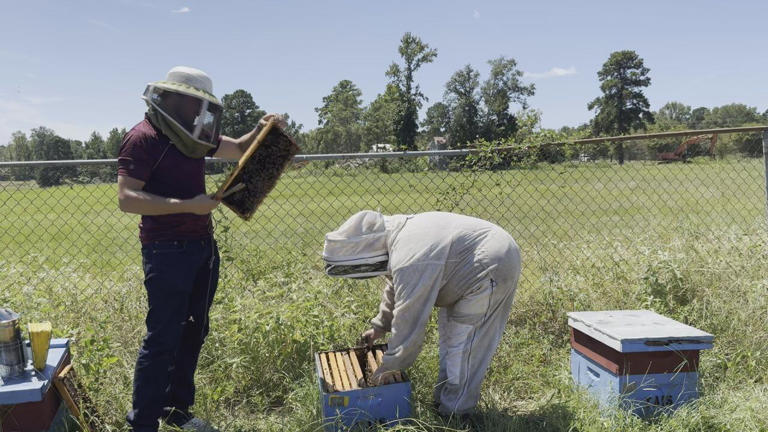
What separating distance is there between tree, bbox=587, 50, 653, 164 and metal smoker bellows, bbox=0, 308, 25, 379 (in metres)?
81.8

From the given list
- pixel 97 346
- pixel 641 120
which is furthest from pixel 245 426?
pixel 641 120

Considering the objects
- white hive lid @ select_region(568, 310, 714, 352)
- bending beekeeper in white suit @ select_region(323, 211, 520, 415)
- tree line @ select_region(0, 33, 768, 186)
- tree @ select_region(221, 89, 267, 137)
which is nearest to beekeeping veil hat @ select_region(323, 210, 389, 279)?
bending beekeeper in white suit @ select_region(323, 211, 520, 415)

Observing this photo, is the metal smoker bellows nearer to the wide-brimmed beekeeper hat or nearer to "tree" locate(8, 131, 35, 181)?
the wide-brimmed beekeeper hat

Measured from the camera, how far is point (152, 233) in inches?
116

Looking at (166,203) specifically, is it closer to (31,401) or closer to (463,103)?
(31,401)

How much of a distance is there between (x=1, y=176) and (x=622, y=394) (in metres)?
5.14

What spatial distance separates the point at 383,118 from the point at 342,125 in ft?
30.4

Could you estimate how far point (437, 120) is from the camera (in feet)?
243

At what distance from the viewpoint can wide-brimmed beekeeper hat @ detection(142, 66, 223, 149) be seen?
2820mm

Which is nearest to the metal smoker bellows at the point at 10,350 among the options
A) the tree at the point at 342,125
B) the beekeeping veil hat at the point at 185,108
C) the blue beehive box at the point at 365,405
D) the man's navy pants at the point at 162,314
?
the man's navy pants at the point at 162,314

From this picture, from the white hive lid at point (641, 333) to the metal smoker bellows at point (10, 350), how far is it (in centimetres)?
336

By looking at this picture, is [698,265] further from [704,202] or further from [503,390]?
[704,202]

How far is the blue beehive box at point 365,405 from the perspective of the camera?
2.95m

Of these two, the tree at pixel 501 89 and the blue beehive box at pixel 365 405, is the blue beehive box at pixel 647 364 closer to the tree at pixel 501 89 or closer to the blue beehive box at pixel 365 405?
the blue beehive box at pixel 365 405
